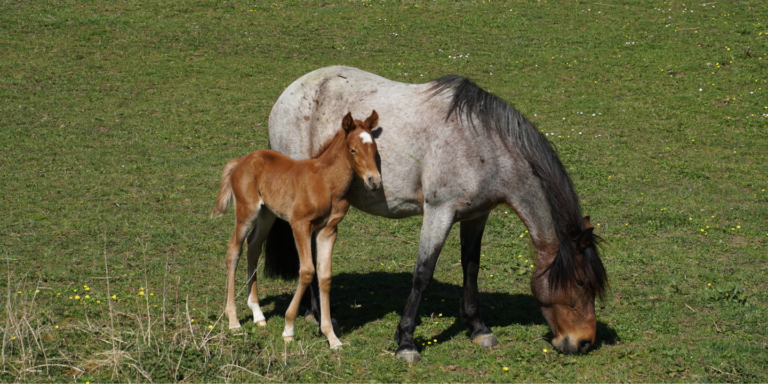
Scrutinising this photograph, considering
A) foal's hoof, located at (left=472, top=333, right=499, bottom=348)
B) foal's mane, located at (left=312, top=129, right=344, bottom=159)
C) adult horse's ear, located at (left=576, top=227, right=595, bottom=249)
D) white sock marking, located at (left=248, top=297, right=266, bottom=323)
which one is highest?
foal's mane, located at (left=312, top=129, right=344, bottom=159)

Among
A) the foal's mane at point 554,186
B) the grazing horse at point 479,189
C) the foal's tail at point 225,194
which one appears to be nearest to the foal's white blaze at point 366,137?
the grazing horse at point 479,189

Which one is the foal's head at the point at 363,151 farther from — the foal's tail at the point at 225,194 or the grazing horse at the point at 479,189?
the foal's tail at the point at 225,194

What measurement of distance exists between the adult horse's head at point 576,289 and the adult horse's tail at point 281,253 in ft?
9.29

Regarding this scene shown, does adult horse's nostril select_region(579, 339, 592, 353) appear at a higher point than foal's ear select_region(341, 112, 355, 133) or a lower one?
lower

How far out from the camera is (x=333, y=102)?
264 inches

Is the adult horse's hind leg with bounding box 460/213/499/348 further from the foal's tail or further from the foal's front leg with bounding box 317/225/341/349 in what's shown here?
the foal's tail

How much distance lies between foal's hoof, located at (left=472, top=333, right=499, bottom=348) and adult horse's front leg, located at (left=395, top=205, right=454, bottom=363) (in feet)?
2.33

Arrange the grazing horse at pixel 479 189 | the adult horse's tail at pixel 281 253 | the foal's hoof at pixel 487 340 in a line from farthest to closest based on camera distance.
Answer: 1. the adult horse's tail at pixel 281 253
2. the foal's hoof at pixel 487 340
3. the grazing horse at pixel 479 189

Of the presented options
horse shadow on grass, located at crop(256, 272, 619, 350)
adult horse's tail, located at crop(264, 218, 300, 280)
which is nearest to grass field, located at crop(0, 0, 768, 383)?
horse shadow on grass, located at crop(256, 272, 619, 350)

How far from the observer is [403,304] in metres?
7.30

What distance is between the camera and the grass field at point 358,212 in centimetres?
559

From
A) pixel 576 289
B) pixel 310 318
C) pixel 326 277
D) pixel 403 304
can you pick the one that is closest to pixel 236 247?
pixel 326 277

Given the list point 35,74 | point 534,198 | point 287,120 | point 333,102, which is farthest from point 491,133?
point 35,74

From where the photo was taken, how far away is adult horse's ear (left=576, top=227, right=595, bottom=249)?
560 centimetres
